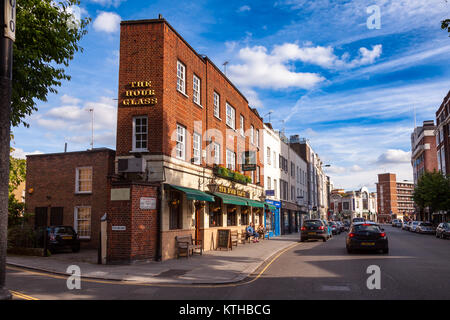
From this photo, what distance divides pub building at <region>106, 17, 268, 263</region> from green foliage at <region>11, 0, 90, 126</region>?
157 inches

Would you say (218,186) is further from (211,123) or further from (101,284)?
(101,284)

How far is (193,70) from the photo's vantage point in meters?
20.1

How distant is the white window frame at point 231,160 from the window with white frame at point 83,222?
918 cm

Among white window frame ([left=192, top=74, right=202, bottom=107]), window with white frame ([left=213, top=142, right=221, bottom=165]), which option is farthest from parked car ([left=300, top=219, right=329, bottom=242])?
white window frame ([left=192, top=74, right=202, bottom=107])

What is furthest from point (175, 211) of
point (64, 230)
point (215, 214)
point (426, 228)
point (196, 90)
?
point (426, 228)

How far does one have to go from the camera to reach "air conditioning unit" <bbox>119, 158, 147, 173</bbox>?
610 inches

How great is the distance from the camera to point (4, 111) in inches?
220

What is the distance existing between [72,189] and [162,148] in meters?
8.72

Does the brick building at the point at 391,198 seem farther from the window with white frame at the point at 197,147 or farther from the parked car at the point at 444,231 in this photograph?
the window with white frame at the point at 197,147

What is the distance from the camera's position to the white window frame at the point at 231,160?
83.3ft

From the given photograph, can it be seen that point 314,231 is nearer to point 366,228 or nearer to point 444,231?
point 366,228

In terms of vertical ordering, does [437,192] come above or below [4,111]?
below
